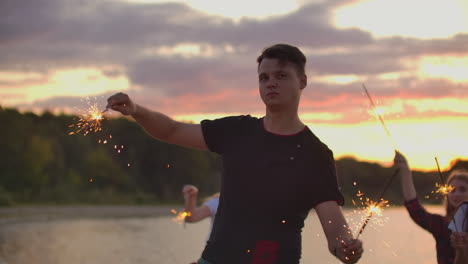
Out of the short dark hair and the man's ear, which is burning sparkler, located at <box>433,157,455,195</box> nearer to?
the man's ear

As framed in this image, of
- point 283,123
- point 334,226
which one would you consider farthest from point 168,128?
point 334,226

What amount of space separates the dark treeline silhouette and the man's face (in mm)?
42200

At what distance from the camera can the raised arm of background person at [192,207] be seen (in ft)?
26.5

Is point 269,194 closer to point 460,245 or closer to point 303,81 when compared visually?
point 303,81

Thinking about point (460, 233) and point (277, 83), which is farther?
point (460, 233)

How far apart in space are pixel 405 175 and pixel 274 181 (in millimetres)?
3695

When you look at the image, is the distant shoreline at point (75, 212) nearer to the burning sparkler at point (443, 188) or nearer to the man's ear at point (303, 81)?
the burning sparkler at point (443, 188)

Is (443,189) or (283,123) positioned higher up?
(283,123)

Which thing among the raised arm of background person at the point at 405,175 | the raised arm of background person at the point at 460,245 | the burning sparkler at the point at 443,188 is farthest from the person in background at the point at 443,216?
the raised arm of background person at the point at 460,245

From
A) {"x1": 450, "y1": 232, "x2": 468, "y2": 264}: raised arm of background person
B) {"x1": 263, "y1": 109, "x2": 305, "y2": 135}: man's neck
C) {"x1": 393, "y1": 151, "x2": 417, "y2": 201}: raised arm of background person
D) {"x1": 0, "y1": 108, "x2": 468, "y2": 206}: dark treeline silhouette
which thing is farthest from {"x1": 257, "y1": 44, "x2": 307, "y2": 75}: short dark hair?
{"x1": 0, "y1": 108, "x2": 468, "y2": 206}: dark treeline silhouette

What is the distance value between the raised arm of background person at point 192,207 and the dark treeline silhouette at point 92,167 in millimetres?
38393

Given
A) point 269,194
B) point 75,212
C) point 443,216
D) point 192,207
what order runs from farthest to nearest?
point 75,212 → point 192,207 → point 443,216 → point 269,194

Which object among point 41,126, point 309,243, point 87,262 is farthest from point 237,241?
point 41,126

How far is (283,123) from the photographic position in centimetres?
441
